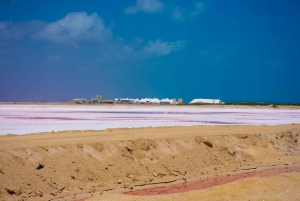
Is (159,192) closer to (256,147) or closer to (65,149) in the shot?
(65,149)

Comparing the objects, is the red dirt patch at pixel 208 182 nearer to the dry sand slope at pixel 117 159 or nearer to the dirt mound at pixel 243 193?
the dry sand slope at pixel 117 159

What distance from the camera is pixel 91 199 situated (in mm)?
11148

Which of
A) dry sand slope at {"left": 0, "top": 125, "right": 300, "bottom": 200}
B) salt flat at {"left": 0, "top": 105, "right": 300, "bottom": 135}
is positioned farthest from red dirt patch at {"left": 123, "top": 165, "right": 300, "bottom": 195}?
salt flat at {"left": 0, "top": 105, "right": 300, "bottom": 135}

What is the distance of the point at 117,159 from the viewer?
47.1 ft

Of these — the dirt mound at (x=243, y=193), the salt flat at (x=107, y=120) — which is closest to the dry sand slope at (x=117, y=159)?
the dirt mound at (x=243, y=193)

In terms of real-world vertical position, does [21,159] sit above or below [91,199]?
above

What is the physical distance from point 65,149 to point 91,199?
3161 millimetres

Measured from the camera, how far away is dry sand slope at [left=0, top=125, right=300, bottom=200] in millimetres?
11797

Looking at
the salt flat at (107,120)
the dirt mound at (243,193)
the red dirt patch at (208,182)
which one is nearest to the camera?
the dirt mound at (243,193)

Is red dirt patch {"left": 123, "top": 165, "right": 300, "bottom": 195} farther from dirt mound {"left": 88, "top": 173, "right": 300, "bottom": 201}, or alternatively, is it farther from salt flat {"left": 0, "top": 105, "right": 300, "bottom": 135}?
salt flat {"left": 0, "top": 105, "right": 300, "bottom": 135}

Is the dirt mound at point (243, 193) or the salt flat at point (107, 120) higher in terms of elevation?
the salt flat at point (107, 120)

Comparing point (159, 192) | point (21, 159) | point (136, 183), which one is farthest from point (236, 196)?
point (21, 159)

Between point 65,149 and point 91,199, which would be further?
point 65,149

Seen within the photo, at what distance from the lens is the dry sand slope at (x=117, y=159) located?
38.7ft
